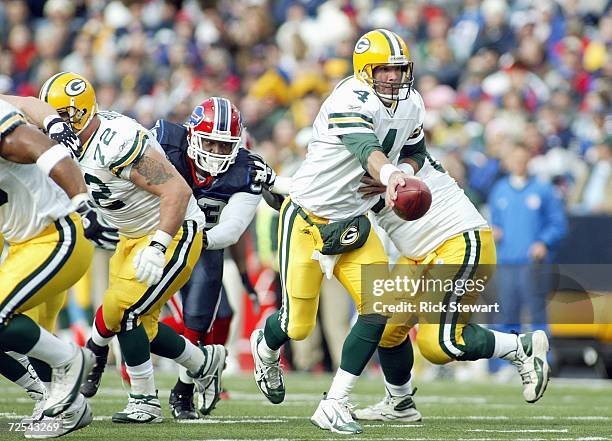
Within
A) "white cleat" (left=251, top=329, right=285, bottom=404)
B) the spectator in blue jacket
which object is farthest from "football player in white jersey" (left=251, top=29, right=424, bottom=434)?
the spectator in blue jacket

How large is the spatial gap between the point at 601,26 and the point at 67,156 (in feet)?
29.7

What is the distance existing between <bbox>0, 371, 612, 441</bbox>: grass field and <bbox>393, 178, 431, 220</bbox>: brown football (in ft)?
3.30

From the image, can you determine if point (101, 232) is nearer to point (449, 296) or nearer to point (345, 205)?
point (345, 205)

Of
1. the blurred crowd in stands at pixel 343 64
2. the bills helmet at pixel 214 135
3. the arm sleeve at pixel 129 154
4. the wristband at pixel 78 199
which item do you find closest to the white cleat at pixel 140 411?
the arm sleeve at pixel 129 154

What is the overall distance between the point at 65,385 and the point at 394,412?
→ 1.98 m

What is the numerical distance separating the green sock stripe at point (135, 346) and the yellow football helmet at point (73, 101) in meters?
1.02

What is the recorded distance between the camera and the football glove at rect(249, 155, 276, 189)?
23.3 feet

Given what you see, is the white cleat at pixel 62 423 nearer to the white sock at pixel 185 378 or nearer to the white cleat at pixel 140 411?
the white cleat at pixel 140 411

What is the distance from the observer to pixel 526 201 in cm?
1070

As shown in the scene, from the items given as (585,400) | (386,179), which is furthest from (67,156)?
(585,400)

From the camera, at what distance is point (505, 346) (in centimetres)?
636

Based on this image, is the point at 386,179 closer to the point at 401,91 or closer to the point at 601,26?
the point at 401,91

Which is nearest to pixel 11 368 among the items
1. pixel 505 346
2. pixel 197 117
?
pixel 197 117

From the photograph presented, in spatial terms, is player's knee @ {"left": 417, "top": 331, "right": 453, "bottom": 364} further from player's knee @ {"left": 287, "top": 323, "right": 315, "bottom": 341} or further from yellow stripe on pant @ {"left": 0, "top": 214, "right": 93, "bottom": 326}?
yellow stripe on pant @ {"left": 0, "top": 214, "right": 93, "bottom": 326}
